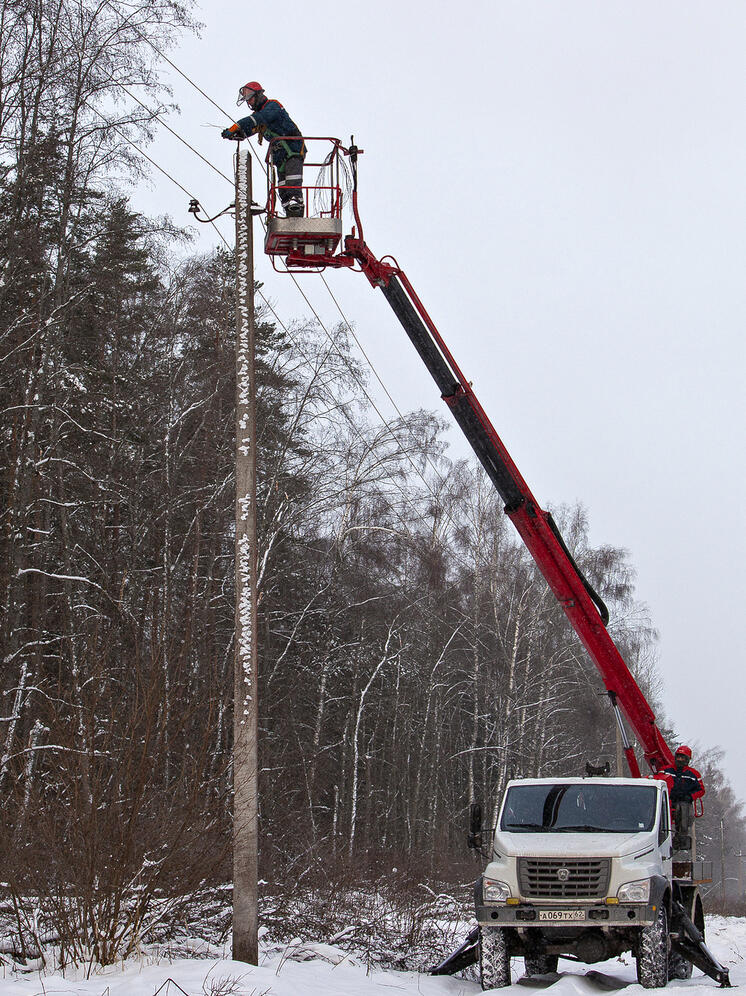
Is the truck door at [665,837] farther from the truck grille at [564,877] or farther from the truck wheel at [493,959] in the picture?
the truck wheel at [493,959]

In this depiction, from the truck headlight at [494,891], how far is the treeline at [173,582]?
2.50 metres

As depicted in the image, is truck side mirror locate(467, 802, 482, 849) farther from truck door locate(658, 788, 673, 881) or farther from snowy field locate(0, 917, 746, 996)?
truck door locate(658, 788, 673, 881)

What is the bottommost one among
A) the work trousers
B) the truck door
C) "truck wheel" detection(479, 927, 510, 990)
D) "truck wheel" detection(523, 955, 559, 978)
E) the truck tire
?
the truck tire

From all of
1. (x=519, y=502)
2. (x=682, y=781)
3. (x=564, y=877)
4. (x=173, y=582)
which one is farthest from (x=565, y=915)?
(x=173, y=582)

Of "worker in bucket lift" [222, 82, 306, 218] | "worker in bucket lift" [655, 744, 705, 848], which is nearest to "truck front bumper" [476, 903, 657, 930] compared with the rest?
"worker in bucket lift" [655, 744, 705, 848]

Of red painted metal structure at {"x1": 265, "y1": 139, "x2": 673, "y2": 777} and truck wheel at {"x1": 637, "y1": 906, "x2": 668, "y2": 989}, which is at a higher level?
red painted metal structure at {"x1": 265, "y1": 139, "x2": 673, "y2": 777}

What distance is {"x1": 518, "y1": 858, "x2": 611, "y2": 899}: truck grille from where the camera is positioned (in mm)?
9500

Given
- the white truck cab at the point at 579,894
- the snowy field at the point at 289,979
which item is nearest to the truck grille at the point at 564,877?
the white truck cab at the point at 579,894

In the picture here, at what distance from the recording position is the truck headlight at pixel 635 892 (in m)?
9.34

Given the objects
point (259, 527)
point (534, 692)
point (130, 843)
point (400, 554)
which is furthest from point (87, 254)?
point (534, 692)

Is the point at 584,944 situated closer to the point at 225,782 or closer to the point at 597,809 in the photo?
the point at 597,809

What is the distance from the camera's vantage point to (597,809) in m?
10.5

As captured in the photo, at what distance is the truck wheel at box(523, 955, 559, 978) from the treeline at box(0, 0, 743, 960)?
325cm

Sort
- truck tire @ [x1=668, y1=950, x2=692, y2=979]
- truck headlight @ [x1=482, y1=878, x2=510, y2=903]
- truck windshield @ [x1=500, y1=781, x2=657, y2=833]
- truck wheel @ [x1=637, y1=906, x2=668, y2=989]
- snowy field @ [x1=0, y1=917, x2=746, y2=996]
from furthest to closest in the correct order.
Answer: truck tire @ [x1=668, y1=950, x2=692, y2=979]
truck windshield @ [x1=500, y1=781, x2=657, y2=833]
truck headlight @ [x1=482, y1=878, x2=510, y2=903]
truck wheel @ [x1=637, y1=906, x2=668, y2=989]
snowy field @ [x1=0, y1=917, x2=746, y2=996]
